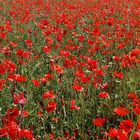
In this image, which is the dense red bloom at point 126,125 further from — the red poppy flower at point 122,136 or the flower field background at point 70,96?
the red poppy flower at point 122,136

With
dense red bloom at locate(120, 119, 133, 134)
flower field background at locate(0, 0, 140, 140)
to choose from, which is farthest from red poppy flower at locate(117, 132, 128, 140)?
dense red bloom at locate(120, 119, 133, 134)

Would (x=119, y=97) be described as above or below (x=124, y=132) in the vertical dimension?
below

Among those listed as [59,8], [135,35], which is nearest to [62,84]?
[135,35]

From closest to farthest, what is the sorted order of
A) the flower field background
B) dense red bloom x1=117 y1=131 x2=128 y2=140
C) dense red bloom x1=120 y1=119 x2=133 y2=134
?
1. dense red bloom x1=117 y1=131 x2=128 y2=140
2. dense red bloom x1=120 y1=119 x2=133 y2=134
3. the flower field background

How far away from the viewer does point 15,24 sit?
6082mm

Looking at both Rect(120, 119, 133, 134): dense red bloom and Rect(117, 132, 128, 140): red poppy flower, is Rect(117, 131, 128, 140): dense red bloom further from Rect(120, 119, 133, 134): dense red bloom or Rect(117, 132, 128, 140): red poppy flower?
Rect(120, 119, 133, 134): dense red bloom

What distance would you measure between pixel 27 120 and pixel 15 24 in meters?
3.36

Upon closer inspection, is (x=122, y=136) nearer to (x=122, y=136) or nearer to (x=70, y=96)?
(x=122, y=136)

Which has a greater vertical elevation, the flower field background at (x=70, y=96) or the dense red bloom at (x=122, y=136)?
the dense red bloom at (x=122, y=136)

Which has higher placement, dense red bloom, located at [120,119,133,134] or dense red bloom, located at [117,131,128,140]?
dense red bloom, located at [117,131,128,140]

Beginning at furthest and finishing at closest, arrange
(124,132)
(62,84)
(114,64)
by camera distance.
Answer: (114,64) < (62,84) < (124,132)

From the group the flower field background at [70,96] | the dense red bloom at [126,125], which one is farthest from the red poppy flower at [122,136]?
the dense red bloom at [126,125]

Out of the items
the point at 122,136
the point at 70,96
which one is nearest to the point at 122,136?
the point at 122,136

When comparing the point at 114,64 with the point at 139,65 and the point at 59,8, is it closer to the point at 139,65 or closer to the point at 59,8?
the point at 139,65
